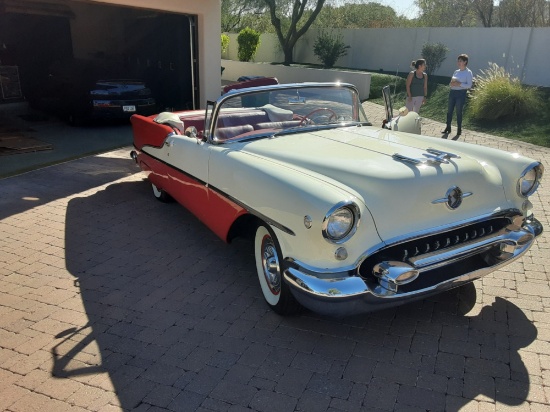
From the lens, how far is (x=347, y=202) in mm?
2518

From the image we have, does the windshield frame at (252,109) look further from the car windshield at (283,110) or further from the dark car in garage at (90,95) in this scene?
the dark car in garage at (90,95)

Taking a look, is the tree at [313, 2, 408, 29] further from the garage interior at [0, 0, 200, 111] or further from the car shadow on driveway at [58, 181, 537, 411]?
the car shadow on driveway at [58, 181, 537, 411]

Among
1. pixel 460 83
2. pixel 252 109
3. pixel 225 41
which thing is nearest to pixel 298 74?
pixel 225 41

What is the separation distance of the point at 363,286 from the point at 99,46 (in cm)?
1418

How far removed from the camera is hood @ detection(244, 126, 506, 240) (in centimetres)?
268

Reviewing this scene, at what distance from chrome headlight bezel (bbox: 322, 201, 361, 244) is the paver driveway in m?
0.79

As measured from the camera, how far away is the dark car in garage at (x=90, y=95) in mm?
9391

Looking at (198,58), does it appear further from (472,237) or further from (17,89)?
(472,237)

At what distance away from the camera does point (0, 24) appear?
42.9 ft

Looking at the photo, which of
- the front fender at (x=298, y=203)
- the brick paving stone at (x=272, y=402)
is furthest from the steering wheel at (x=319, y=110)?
the brick paving stone at (x=272, y=402)

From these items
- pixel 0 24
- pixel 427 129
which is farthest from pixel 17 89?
pixel 427 129

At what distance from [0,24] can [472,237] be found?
1480cm

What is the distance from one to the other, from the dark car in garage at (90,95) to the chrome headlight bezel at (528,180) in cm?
819

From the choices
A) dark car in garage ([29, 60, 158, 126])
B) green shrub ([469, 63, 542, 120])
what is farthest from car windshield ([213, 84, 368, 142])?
green shrub ([469, 63, 542, 120])
